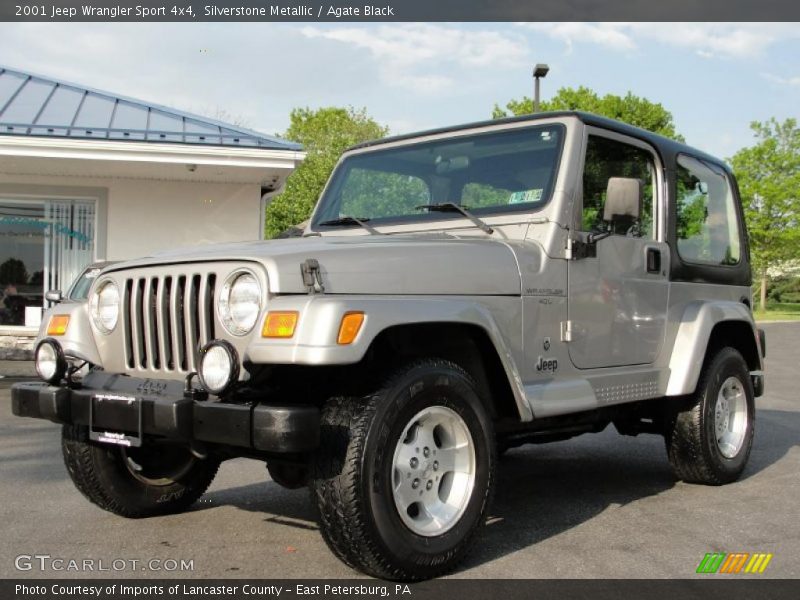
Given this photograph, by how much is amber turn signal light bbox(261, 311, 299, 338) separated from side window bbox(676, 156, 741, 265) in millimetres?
3216

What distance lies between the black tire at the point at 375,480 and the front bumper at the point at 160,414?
0.16 metres

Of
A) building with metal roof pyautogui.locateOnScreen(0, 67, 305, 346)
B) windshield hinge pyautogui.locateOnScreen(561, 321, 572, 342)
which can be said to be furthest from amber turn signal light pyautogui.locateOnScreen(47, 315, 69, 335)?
building with metal roof pyautogui.locateOnScreen(0, 67, 305, 346)

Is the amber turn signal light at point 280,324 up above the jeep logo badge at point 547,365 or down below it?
above

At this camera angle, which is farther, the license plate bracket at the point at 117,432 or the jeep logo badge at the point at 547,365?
the jeep logo badge at the point at 547,365

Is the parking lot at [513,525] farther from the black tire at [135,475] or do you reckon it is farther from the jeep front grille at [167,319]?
the jeep front grille at [167,319]

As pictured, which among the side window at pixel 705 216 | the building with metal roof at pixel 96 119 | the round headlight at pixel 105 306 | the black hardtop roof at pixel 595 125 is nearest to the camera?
the round headlight at pixel 105 306

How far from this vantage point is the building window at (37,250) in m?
13.8

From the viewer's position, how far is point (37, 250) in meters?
13.9

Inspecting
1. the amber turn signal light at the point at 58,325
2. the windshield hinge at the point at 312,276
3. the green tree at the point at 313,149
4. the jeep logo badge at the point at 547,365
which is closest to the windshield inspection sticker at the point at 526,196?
the jeep logo badge at the point at 547,365

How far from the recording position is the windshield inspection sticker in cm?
468

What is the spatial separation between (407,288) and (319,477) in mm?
894

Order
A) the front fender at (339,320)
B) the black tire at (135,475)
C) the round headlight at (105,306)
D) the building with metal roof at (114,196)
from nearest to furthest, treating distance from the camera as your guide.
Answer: the front fender at (339,320) < the round headlight at (105,306) < the black tire at (135,475) < the building with metal roof at (114,196)
